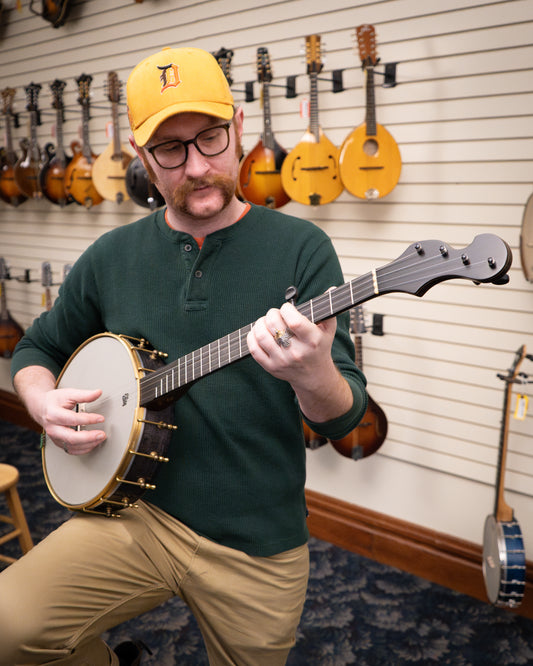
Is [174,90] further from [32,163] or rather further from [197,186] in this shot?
[32,163]

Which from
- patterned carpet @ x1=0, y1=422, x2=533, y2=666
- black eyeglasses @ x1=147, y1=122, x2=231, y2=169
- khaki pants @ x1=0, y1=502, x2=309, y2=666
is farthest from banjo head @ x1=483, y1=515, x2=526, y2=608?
black eyeglasses @ x1=147, y1=122, x2=231, y2=169

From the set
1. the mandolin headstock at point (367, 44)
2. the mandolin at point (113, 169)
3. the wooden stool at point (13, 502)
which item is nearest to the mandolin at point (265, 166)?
the mandolin headstock at point (367, 44)

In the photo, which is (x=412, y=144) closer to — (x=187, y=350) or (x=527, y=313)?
(x=527, y=313)

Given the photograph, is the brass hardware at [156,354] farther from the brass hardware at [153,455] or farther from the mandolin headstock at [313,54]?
the mandolin headstock at [313,54]

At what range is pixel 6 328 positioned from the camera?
4246 mm

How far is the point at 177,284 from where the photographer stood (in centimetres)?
159

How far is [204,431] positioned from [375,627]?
4.55 feet

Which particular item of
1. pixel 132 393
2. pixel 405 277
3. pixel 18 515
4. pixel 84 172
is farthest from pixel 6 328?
pixel 405 277

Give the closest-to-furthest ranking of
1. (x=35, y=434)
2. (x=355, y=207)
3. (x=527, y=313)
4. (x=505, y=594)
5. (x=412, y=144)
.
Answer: (x=505, y=594), (x=527, y=313), (x=412, y=144), (x=355, y=207), (x=35, y=434)

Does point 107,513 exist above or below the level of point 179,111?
below

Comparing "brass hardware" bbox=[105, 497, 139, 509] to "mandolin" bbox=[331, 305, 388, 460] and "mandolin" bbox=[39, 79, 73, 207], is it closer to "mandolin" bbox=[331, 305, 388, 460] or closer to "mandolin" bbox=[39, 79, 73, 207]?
"mandolin" bbox=[331, 305, 388, 460]

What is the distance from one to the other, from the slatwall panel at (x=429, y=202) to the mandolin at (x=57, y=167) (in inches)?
34.8

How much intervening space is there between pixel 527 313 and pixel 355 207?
900 mm

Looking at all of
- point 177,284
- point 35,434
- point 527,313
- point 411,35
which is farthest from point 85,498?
point 35,434
